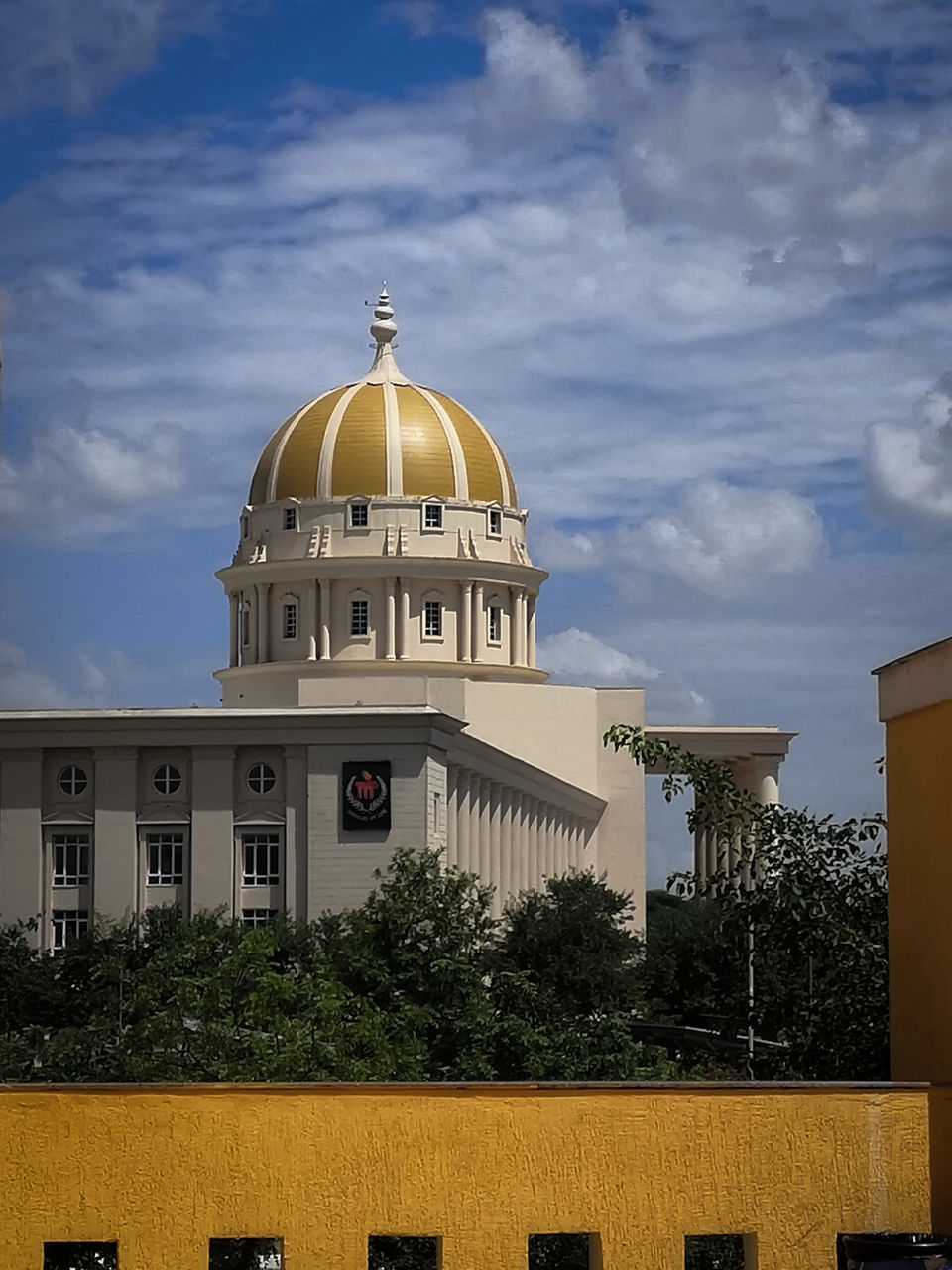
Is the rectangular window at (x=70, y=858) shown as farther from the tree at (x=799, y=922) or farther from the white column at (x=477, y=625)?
the tree at (x=799, y=922)

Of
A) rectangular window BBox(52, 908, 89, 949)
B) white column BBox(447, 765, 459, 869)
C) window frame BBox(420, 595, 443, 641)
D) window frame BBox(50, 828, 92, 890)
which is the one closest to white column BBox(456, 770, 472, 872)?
white column BBox(447, 765, 459, 869)

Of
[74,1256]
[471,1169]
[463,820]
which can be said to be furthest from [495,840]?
[471,1169]

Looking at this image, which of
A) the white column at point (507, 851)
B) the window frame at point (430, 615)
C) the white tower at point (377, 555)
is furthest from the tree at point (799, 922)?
the window frame at point (430, 615)

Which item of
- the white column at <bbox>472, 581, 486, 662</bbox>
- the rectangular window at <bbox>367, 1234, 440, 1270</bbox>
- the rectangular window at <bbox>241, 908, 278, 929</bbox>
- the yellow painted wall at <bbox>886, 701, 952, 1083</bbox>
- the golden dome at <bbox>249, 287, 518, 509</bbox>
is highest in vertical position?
the golden dome at <bbox>249, 287, 518, 509</bbox>

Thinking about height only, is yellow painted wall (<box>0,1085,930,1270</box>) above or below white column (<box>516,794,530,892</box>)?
below

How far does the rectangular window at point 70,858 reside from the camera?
3211 inches

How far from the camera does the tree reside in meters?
11.1

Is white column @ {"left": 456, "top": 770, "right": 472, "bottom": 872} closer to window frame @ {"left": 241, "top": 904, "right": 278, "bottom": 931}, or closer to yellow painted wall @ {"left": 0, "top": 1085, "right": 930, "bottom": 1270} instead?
window frame @ {"left": 241, "top": 904, "right": 278, "bottom": 931}

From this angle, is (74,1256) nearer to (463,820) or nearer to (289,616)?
(463,820)

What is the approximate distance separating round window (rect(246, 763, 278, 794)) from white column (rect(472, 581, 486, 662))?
2705 centimetres

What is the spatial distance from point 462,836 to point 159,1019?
54008 millimetres

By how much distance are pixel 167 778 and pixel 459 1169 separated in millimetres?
75304

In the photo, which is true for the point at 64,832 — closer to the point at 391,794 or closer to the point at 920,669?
the point at 391,794

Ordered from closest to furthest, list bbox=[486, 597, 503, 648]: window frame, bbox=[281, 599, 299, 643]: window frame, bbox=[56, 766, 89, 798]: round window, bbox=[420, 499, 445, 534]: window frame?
bbox=[56, 766, 89, 798]: round window, bbox=[420, 499, 445, 534]: window frame, bbox=[281, 599, 299, 643]: window frame, bbox=[486, 597, 503, 648]: window frame
